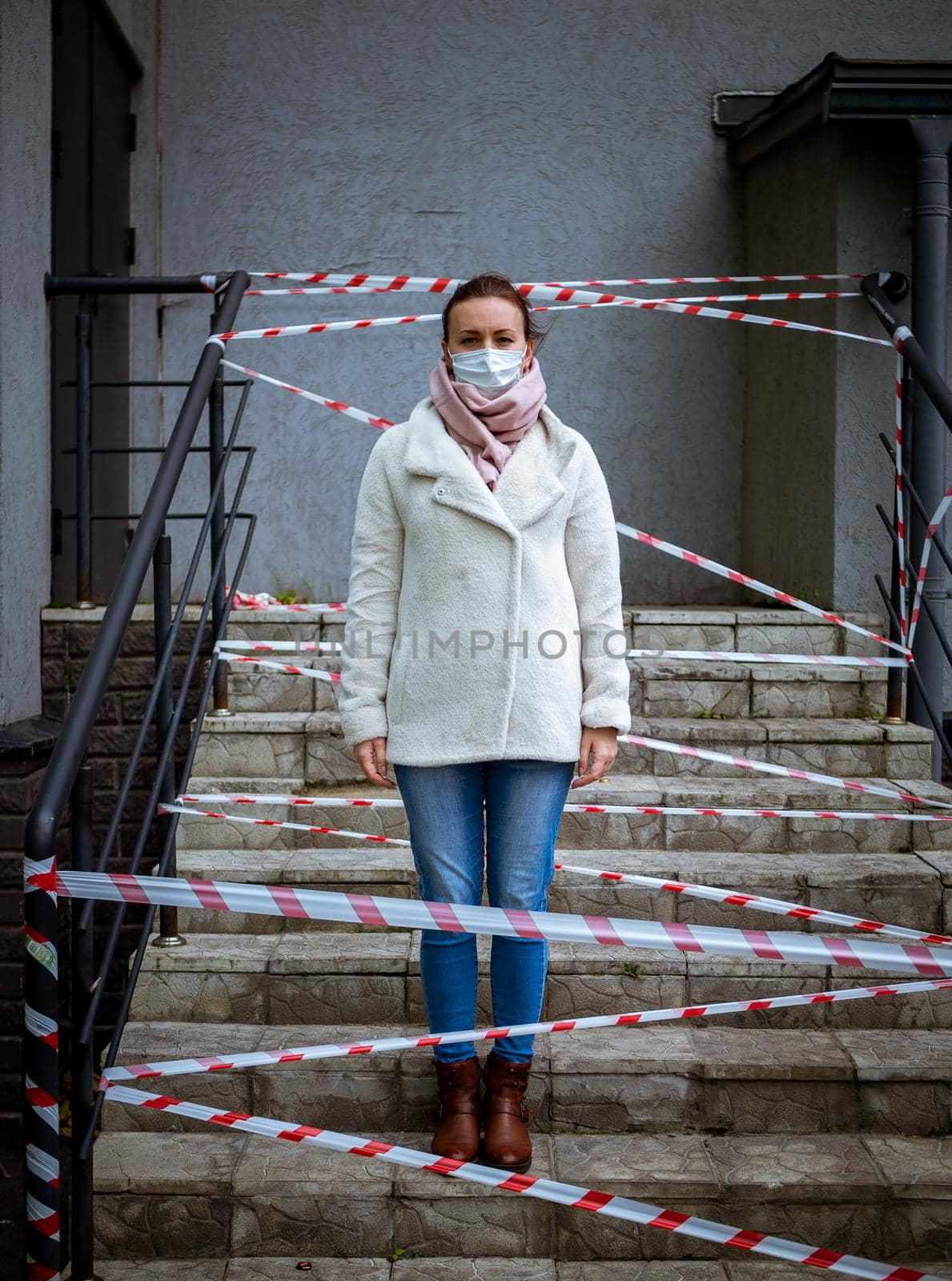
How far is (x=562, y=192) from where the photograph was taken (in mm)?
5457

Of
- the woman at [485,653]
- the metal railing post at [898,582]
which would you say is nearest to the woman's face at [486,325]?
the woman at [485,653]

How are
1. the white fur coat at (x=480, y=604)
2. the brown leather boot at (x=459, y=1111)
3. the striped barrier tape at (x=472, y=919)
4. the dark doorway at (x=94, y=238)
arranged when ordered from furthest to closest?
the dark doorway at (x=94, y=238)
the brown leather boot at (x=459, y=1111)
the white fur coat at (x=480, y=604)
the striped barrier tape at (x=472, y=919)

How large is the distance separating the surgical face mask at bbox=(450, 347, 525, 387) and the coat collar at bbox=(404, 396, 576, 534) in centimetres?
11

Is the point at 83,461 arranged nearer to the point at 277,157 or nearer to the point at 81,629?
the point at 81,629

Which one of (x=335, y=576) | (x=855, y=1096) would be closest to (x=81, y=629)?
(x=335, y=576)

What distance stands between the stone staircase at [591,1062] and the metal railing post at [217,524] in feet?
0.49

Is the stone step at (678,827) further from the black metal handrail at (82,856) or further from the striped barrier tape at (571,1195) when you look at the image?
the striped barrier tape at (571,1195)

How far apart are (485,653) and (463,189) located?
154 inches

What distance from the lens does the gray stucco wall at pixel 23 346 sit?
3.67 m

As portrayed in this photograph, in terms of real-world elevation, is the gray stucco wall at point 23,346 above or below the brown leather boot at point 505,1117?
above

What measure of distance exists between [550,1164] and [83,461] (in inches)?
104

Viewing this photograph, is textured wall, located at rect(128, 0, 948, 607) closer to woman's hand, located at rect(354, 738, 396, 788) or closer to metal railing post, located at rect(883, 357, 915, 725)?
metal railing post, located at rect(883, 357, 915, 725)

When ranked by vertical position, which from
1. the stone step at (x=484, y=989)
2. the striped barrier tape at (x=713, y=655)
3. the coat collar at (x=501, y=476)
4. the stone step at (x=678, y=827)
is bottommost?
the stone step at (x=484, y=989)

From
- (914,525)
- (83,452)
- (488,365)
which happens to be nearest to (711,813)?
(914,525)
